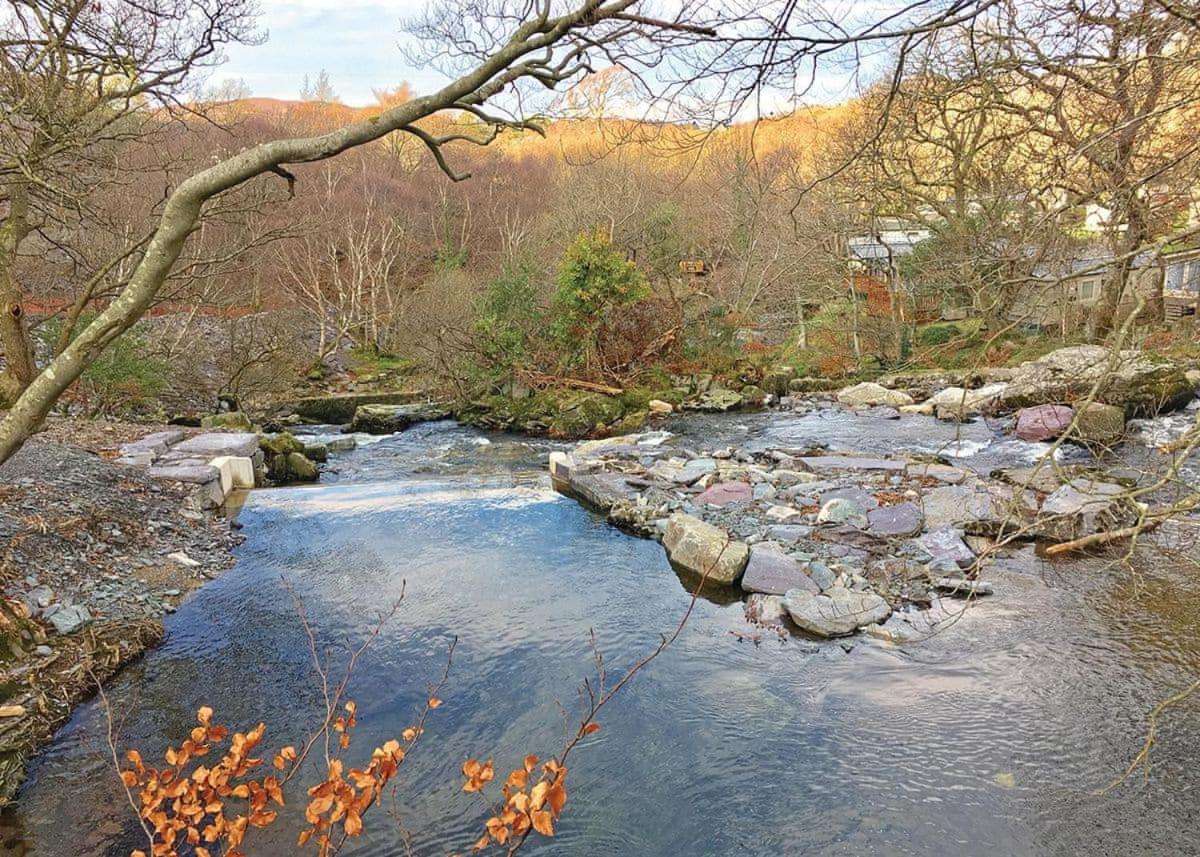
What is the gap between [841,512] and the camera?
6508mm

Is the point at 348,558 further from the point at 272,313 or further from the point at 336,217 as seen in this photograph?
the point at 336,217

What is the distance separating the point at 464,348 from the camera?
14891 millimetres

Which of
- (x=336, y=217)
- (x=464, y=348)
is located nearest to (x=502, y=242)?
(x=336, y=217)

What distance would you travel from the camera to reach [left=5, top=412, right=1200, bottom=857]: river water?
10.1 feet

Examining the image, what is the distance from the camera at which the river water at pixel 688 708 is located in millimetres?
3068

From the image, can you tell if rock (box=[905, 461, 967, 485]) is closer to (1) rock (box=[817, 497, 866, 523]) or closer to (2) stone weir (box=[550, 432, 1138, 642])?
(2) stone weir (box=[550, 432, 1138, 642])

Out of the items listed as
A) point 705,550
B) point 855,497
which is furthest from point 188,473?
point 855,497

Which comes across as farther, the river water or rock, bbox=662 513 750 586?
rock, bbox=662 513 750 586

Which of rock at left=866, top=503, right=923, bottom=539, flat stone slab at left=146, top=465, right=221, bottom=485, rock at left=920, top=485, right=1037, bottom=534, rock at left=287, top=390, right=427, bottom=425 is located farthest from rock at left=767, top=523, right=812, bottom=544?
rock at left=287, top=390, right=427, bottom=425

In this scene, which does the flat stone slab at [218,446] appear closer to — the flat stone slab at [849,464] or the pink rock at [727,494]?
the pink rock at [727,494]

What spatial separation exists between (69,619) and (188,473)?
10.6ft

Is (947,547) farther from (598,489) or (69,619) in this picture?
(69,619)

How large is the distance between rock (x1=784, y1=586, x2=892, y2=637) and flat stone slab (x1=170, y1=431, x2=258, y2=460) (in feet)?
21.9

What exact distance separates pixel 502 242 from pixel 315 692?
77.2ft
